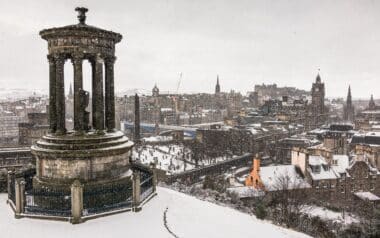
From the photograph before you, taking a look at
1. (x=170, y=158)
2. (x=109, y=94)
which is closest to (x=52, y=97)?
(x=109, y=94)

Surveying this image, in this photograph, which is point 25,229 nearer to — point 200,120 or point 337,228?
point 337,228

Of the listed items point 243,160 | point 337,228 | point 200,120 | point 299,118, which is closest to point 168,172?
point 243,160

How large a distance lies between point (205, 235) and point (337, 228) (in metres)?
21.4

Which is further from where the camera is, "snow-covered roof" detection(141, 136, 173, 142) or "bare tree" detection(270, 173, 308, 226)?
"snow-covered roof" detection(141, 136, 173, 142)

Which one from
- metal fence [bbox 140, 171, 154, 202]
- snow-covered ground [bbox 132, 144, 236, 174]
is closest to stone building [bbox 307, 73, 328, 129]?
snow-covered ground [bbox 132, 144, 236, 174]

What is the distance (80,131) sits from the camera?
12828 millimetres

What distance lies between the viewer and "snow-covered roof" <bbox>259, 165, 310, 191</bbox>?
41.2 meters

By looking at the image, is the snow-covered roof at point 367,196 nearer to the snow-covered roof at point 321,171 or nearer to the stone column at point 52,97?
the snow-covered roof at point 321,171

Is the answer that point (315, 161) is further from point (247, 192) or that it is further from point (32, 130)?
point (32, 130)

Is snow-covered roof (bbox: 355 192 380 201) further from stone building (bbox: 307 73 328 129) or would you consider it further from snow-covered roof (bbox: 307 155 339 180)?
stone building (bbox: 307 73 328 129)

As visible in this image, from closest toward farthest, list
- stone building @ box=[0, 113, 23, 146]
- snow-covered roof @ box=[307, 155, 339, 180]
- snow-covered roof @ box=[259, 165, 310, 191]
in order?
snow-covered roof @ box=[259, 165, 310, 191] → snow-covered roof @ box=[307, 155, 339, 180] → stone building @ box=[0, 113, 23, 146]

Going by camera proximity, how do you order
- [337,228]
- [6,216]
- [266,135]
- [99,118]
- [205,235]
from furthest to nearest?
[266,135]
[337,228]
[99,118]
[6,216]
[205,235]

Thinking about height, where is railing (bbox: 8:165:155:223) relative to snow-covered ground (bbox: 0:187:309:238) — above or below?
above

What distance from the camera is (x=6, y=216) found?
11.9 meters
